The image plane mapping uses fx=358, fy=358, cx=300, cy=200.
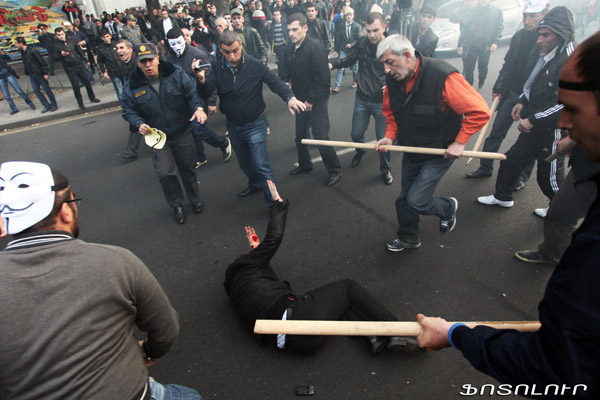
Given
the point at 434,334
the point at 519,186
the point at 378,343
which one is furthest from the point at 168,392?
the point at 519,186

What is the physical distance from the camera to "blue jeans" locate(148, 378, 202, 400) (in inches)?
62.4

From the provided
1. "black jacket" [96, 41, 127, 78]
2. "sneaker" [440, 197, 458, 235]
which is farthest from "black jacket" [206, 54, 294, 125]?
"black jacket" [96, 41, 127, 78]

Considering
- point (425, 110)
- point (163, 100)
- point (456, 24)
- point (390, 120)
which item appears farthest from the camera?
point (456, 24)

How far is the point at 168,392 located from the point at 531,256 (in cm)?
310

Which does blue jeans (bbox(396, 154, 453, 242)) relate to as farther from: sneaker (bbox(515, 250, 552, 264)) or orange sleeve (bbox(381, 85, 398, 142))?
sneaker (bbox(515, 250, 552, 264))

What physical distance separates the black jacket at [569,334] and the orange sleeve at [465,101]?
1.76m

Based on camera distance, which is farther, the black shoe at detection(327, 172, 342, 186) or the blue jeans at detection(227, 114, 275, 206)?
the black shoe at detection(327, 172, 342, 186)

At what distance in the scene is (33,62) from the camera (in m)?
8.44

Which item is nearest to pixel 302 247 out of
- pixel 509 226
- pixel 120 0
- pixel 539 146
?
pixel 509 226

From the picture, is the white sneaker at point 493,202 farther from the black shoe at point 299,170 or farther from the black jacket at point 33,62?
the black jacket at point 33,62

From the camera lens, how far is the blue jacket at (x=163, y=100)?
3805 millimetres

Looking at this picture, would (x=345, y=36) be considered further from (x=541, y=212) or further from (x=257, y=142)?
(x=541, y=212)

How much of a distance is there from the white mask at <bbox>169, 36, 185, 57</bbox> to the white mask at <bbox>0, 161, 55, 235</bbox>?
4.74 metres

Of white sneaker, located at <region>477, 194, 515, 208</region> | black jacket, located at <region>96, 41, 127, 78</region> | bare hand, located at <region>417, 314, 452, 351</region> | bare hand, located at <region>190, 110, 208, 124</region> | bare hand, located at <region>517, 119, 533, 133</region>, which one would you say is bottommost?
white sneaker, located at <region>477, 194, 515, 208</region>
